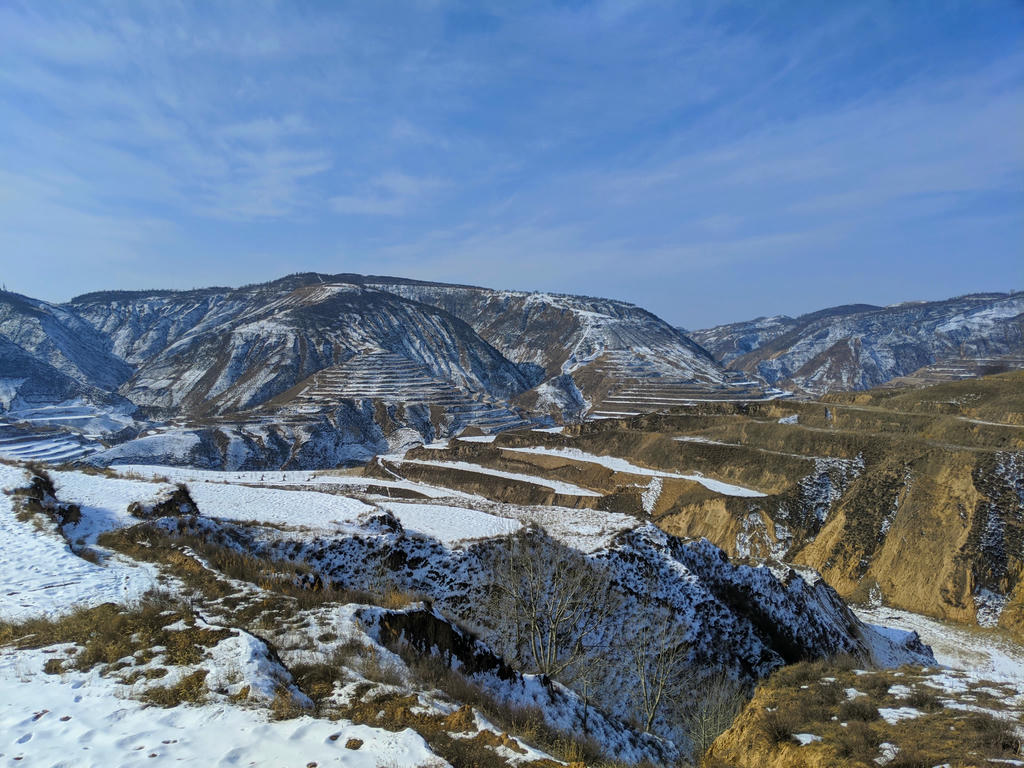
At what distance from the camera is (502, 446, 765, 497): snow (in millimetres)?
39656

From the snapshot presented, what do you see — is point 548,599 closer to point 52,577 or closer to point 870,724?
point 870,724

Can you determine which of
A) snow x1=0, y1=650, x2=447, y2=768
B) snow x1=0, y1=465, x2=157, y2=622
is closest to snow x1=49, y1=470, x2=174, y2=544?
snow x1=0, y1=465, x2=157, y2=622

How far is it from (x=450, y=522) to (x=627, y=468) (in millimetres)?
27118

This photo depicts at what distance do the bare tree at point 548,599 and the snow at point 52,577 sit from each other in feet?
31.7

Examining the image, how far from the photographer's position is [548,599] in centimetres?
1683

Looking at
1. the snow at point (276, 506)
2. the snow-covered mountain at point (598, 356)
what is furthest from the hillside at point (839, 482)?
the snow-covered mountain at point (598, 356)

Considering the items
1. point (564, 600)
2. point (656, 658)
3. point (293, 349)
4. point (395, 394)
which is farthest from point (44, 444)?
point (656, 658)

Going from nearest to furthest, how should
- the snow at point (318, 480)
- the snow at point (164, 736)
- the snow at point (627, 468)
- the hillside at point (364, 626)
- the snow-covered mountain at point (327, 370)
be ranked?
1. the snow at point (164, 736)
2. the hillside at point (364, 626)
3. the snow at point (627, 468)
4. the snow at point (318, 480)
5. the snow-covered mountain at point (327, 370)

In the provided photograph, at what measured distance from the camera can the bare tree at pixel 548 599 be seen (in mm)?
16141

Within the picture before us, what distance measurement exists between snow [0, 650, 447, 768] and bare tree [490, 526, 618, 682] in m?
9.89

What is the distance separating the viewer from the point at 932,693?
11.3 m

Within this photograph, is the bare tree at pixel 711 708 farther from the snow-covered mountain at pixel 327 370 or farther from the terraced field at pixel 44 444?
the terraced field at pixel 44 444

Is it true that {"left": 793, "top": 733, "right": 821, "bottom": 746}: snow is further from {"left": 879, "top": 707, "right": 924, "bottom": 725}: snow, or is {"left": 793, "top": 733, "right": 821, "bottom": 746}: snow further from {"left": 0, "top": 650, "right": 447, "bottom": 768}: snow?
{"left": 0, "top": 650, "right": 447, "bottom": 768}: snow

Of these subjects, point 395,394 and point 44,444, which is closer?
point 44,444
